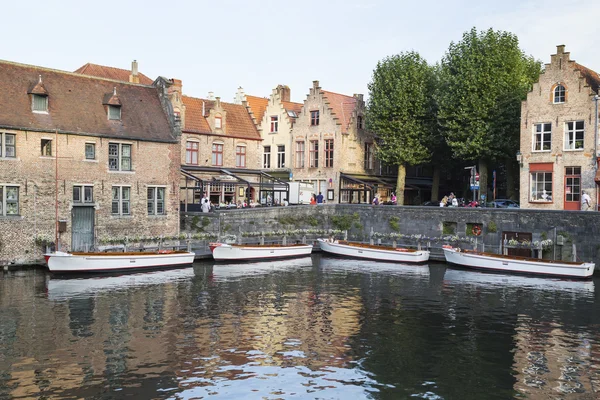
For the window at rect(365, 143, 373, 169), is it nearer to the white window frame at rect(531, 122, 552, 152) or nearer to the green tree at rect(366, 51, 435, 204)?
the green tree at rect(366, 51, 435, 204)

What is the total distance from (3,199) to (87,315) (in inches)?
533

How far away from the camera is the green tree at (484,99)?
145 feet

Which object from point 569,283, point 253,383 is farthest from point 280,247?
point 253,383

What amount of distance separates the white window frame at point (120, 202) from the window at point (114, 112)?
4444 mm

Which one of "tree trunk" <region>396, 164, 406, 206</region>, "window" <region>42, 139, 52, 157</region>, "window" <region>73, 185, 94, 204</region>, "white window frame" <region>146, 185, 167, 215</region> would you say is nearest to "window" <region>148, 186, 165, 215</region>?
"white window frame" <region>146, 185, 167, 215</region>

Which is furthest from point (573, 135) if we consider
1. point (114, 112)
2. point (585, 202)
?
point (114, 112)

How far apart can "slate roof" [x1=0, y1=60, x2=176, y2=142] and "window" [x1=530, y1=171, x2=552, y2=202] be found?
25.2 m

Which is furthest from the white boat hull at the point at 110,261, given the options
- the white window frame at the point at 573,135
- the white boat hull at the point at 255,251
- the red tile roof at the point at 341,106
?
the white window frame at the point at 573,135

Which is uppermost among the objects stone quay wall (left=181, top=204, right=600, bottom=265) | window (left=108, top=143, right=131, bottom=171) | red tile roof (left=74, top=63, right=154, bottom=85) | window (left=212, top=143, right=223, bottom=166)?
red tile roof (left=74, top=63, right=154, bottom=85)

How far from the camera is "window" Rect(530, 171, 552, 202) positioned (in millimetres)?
40562

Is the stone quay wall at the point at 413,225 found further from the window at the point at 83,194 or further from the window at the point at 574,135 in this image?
the window at the point at 83,194

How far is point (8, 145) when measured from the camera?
3172 cm

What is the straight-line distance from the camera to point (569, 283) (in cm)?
3092

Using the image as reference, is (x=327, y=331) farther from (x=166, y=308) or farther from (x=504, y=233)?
(x=504, y=233)
